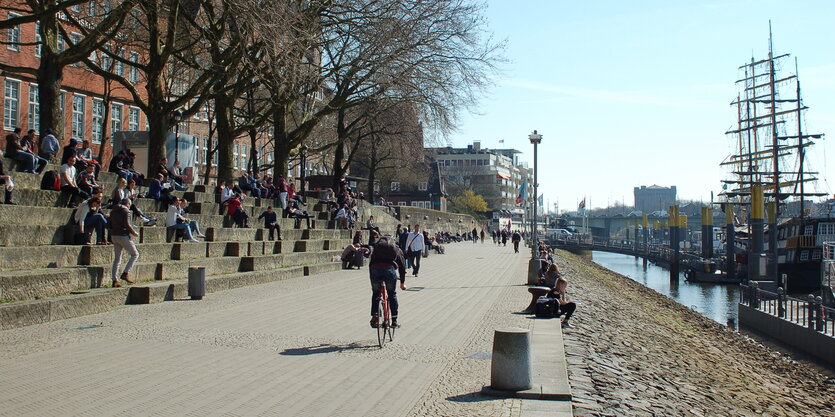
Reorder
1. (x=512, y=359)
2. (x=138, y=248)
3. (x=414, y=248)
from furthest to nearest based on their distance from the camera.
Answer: (x=414, y=248)
(x=138, y=248)
(x=512, y=359)

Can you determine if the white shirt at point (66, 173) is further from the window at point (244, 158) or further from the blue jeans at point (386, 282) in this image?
the window at point (244, 158)

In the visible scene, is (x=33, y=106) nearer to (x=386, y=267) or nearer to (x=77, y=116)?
(x=77, y=116)

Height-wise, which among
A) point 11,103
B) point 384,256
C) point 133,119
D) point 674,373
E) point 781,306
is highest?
point 133,119

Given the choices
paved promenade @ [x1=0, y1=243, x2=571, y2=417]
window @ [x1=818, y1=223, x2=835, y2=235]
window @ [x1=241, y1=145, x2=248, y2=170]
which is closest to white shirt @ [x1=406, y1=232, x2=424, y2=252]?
paved promenade @ [x1=0, y1=243, x2=571, y2=417]

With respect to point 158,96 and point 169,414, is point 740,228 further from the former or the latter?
point 169,414

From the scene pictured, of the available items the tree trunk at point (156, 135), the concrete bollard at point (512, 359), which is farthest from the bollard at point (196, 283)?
the concrete bollard at point (512, 359)

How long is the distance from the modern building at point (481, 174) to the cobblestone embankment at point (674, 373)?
115 meters

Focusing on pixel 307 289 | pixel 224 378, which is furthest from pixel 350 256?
pixel 224 378

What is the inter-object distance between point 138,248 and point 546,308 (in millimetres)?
8878

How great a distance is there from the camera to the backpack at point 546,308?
51.2ft

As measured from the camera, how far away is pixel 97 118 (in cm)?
4838

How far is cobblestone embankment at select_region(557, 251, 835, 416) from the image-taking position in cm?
1063

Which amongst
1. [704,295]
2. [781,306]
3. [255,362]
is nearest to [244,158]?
[704,295]

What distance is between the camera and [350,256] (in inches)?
1151
